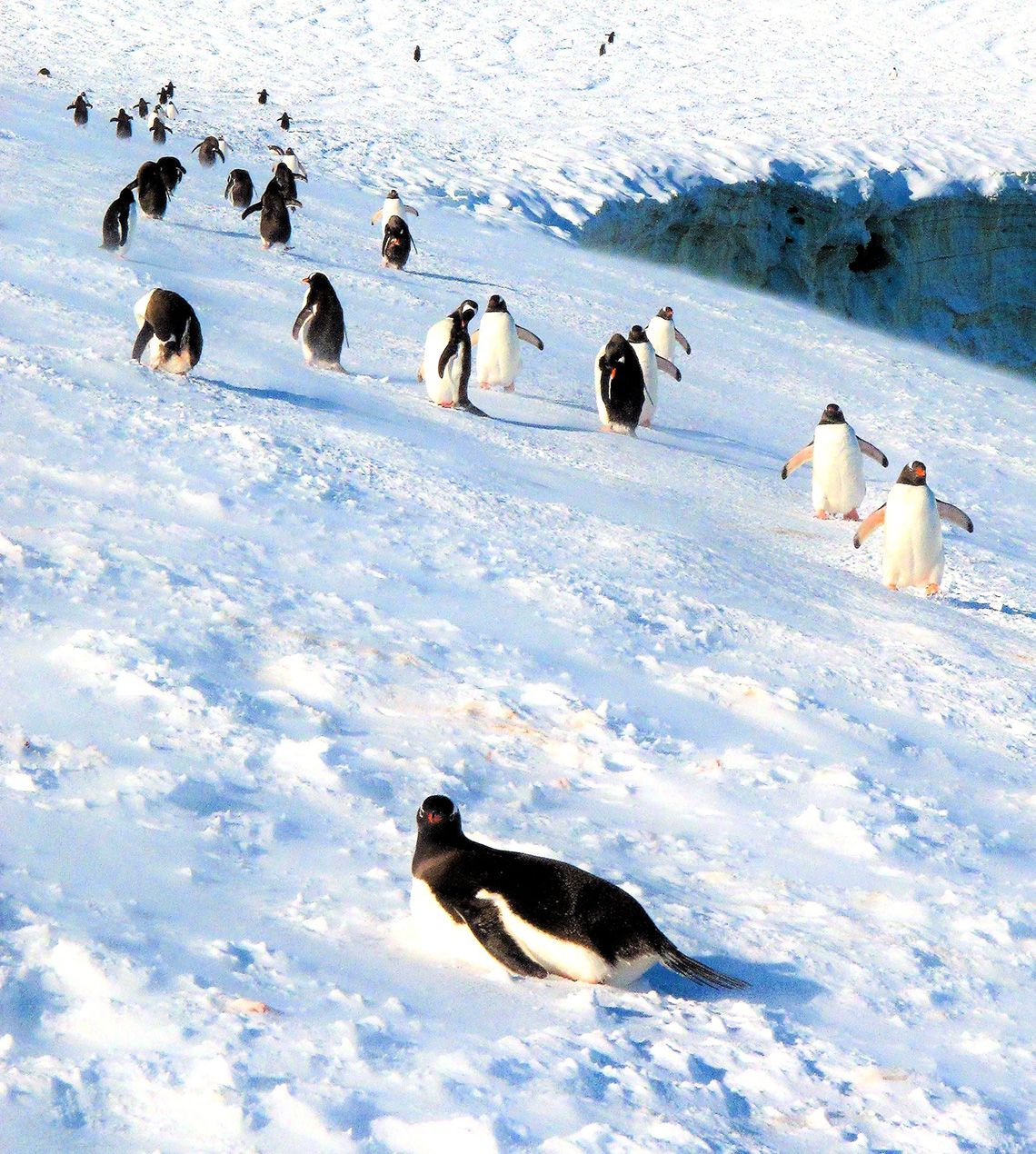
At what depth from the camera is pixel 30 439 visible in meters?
5.73

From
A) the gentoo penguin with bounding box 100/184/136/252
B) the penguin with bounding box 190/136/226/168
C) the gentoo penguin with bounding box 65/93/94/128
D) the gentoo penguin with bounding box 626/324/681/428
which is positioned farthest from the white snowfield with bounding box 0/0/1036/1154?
the penguin with bounding box 190/136/226/168

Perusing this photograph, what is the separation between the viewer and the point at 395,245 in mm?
13469

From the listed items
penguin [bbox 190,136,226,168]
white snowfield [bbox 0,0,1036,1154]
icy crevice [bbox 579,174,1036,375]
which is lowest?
white snowfield [bbox 0,0,1036,1154]

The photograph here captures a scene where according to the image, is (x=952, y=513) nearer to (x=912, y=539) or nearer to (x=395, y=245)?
(x=912, y=539)

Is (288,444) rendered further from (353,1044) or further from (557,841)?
(353,1044)

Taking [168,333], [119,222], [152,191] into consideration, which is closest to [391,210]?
Answer: [152,191]

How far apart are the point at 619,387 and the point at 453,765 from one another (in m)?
5.78

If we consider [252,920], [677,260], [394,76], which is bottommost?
[252,920]

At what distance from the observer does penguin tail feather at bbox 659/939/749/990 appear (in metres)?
2.75

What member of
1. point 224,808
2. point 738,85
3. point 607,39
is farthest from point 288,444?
point 607,39

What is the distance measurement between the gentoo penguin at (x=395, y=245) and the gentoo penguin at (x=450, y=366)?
489cm

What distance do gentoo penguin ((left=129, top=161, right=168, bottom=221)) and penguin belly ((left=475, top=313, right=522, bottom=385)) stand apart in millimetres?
4291

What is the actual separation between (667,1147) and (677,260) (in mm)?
22291

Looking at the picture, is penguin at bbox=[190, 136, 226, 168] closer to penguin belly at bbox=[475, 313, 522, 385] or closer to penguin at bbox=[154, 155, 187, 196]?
penguin at bbox=[154, 155, 187, 196]
